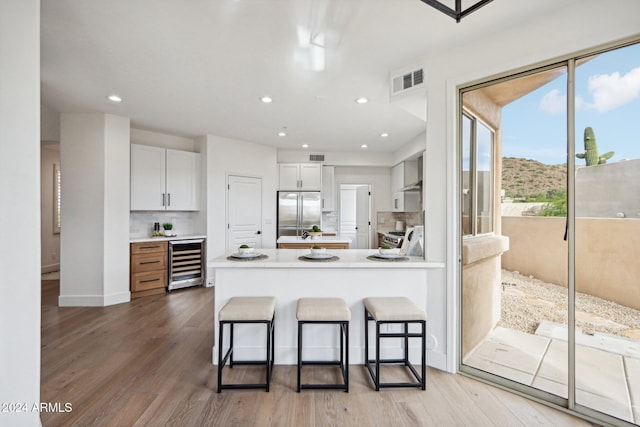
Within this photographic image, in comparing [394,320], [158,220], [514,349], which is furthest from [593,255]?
[158,220]

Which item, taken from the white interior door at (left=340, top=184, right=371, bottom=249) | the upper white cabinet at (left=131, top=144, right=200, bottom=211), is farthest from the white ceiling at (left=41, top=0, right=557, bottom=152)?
the white interior door at (left=340, top=184, right=371, bottom=249)

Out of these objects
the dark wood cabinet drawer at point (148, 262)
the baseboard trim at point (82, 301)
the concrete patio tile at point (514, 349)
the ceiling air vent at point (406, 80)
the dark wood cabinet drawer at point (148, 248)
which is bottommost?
the baseboard trim at point (82, 301)

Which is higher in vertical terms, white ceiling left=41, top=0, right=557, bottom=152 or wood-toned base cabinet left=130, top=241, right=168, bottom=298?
white ceiling left=41, top=0, right=557, bottom=152

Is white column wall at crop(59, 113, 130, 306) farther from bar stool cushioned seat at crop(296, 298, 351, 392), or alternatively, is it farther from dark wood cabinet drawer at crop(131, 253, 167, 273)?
bar stool cushioned seat at crop(296, 298, 351, 392)

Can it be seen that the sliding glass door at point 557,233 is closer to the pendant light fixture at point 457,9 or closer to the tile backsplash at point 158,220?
the pendant light fixture at point 457,9

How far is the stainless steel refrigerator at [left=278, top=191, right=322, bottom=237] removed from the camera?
621 cm

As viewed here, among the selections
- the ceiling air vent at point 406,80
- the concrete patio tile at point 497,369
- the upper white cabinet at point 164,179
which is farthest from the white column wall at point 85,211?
the concrete patio tile at point 497,369

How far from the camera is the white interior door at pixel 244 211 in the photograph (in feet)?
17.9

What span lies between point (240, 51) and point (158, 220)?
145 inches

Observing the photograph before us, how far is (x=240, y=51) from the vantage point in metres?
2.49

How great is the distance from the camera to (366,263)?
8.01 feet

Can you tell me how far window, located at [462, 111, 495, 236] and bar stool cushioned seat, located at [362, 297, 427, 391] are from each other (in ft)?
2.61

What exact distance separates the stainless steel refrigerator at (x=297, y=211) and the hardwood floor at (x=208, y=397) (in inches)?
136

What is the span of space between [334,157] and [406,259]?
14.0ft
